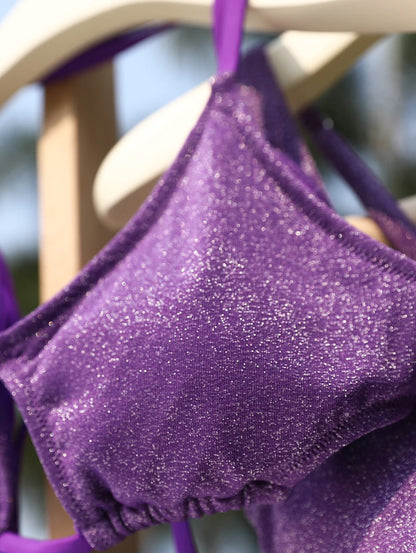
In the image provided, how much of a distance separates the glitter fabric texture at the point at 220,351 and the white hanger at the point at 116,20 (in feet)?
0.16

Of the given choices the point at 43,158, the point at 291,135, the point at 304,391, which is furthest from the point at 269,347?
the point at 43,158

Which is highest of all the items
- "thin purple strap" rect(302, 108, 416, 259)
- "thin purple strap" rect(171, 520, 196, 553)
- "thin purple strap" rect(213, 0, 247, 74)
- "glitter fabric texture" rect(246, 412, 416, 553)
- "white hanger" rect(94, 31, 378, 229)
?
"thin purple strap" rect(213, 0, 247, 74)

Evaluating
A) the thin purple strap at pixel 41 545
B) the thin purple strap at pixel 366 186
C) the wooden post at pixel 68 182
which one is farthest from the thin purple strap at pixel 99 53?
the thin purple strap at pixel 41 545

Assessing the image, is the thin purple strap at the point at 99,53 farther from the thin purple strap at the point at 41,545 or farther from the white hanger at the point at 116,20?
the thin purple strap at the point at 41,545

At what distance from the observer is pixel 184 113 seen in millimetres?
446

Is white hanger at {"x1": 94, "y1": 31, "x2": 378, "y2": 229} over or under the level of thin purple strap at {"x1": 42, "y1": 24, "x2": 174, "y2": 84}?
under

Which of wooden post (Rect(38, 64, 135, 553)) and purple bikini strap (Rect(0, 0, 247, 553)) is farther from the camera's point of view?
wooden post (Rect(38, 64, 135, 553))

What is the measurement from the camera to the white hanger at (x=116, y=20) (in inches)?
14.2

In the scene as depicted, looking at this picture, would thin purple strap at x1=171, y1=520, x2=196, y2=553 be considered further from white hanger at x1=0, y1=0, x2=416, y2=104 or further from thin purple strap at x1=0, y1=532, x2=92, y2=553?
white hanger at x1=0, y1=0, x2=416, y2=104

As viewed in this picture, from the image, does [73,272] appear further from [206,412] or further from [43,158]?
[206,412]

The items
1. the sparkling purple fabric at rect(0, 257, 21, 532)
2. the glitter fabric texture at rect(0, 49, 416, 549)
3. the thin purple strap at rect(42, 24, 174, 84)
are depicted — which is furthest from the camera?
the thin purple strap at rect(42, 24, 174, 84)

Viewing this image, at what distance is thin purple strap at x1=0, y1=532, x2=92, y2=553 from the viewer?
0.39 meters

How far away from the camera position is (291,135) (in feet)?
1.38

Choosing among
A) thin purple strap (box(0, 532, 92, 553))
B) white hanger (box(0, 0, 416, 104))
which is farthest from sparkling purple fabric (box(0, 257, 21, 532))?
white hanger (box(0, 0, 416, 104))
